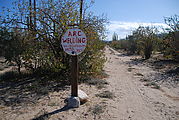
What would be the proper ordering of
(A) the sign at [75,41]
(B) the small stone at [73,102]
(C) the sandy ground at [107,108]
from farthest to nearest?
(B) the small stone at [73,102]
(A) the sign at [75,41]
(C) the sandy ground at [107,108]

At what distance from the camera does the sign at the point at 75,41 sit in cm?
396

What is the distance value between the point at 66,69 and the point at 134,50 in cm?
2293

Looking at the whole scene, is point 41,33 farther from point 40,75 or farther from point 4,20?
point 40,75

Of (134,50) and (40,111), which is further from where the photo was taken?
(134,50)

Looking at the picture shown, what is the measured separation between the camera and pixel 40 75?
750 centimetres

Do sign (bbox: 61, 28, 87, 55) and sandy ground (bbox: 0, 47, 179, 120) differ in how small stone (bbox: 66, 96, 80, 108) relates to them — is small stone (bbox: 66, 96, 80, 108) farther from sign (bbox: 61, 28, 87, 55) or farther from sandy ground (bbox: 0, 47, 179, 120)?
sign (bbox: 61, 28, 87, 55)

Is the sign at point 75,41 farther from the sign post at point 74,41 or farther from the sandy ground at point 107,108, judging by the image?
the sandy ground at point 107,108

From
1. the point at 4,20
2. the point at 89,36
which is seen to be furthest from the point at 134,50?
the point at 4,20

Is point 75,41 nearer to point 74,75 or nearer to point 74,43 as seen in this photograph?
point 74,43

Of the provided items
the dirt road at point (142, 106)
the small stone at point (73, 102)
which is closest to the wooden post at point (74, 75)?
the small stone at point (73, 102)

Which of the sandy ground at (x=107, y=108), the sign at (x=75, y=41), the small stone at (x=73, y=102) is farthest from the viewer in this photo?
the small stone at (x=73, y=102)

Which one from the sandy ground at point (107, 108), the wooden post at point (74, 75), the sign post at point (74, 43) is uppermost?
the sign post at point (74, 43)

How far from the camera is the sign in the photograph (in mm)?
3965

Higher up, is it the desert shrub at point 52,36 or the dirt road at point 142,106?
the desert shrub at point 52,36
